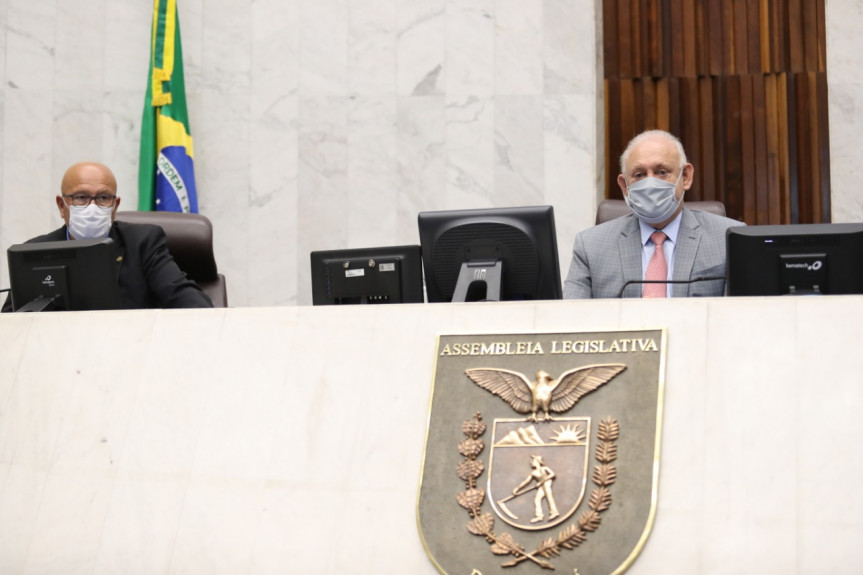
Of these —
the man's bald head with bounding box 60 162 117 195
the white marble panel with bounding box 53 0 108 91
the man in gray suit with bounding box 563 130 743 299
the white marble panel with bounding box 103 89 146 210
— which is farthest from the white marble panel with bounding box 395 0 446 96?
the man in gray suit with bounding box 563 130 743 299

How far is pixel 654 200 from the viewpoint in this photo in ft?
12.5

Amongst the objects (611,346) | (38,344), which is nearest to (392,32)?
(38,344)

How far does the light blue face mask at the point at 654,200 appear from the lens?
3818 millimetres

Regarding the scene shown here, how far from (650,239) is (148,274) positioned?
6.01 ft

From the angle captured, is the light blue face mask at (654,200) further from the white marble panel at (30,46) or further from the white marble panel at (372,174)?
the white marble panel at (30,46)

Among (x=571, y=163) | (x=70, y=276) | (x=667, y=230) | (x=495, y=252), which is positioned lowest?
(x=70, y=276)

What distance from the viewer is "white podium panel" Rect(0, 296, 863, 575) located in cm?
235

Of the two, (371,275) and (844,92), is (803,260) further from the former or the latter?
(844,92)

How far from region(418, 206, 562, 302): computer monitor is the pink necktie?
0.48 metres

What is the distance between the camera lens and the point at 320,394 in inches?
111

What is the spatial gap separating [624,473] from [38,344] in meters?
1.68

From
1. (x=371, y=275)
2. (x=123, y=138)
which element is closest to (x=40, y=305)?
(x=371, y=275)

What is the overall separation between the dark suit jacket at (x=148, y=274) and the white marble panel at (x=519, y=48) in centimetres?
275

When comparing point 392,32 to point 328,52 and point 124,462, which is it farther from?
point 124,462
